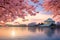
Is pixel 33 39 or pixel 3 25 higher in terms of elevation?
pixel 3 25

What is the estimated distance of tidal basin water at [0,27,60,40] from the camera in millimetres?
2203

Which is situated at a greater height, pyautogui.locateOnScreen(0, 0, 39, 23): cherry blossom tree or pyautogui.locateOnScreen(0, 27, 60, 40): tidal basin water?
pyautogui.locateOnScreen(0, 0, 39, 23): cherry blossom tree

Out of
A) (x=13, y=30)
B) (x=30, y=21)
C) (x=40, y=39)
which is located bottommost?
(x=40, y=39)

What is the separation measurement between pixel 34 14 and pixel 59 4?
16.8 inches

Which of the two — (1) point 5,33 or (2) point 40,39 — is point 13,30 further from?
(2) point 40,39

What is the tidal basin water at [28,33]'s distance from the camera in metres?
2.20

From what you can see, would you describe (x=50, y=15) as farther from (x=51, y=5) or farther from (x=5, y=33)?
(x=5, y=33)

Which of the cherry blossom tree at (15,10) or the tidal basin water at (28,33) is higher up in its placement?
the cherry blossom tree at (15,10)

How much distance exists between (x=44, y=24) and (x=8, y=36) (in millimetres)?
590

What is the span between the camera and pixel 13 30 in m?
2.23

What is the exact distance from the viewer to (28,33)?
2.21 metres

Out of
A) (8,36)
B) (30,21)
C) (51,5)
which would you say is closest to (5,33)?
(8,36)

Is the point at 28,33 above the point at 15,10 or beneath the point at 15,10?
beneath

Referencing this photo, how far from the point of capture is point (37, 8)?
7.30 feet
